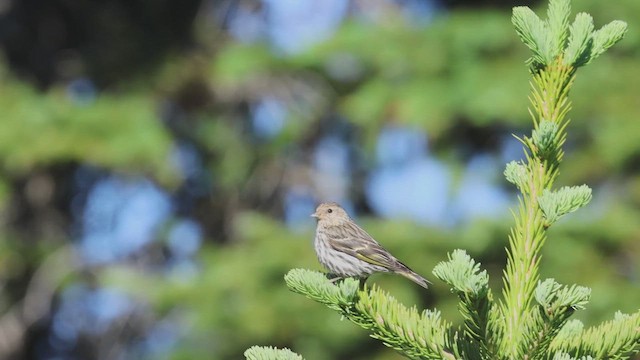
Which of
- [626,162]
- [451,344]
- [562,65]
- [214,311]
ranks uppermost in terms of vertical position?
[626,162]

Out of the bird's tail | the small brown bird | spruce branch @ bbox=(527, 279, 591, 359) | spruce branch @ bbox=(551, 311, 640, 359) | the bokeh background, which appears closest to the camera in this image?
spruce branch @ bbox=(527, 279, 591, 359)

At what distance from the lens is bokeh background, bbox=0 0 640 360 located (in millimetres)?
9281

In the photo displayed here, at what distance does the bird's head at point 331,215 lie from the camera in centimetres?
566

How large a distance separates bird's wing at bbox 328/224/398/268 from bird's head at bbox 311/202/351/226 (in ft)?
0.58

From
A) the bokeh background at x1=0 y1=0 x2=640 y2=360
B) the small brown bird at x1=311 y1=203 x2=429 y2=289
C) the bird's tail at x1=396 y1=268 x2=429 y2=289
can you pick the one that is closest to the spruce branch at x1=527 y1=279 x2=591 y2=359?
the bird's tail at x1=396 y1=268 x2=429 y2=289

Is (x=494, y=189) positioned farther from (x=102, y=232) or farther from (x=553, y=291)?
(x=553, y=291)

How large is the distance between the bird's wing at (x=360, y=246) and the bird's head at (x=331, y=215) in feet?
0.58

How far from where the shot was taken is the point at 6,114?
10.4 metres

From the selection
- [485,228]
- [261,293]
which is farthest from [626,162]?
[261,293]

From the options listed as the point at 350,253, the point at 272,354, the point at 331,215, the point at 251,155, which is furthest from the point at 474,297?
the point at 251,155

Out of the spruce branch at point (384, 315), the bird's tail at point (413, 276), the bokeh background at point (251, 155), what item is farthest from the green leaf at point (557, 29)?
the bokeh background at point (251, 155)

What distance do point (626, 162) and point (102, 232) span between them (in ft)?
23.5

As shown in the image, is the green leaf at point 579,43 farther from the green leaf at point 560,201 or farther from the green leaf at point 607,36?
the green leaf at point 560,201

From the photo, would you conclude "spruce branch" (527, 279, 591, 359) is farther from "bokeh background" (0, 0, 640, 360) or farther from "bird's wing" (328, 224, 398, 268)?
"bokeh background" (0, 0, 640, 360)
